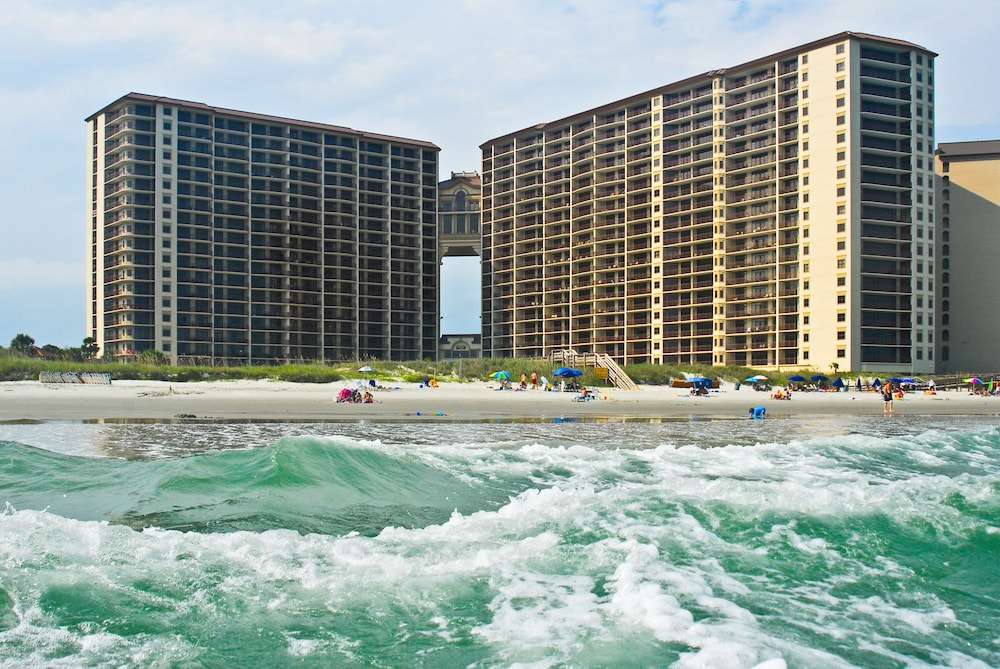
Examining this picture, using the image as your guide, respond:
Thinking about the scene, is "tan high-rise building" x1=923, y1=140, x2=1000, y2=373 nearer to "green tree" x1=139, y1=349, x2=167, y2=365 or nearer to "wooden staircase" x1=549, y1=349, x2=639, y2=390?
"wooden staircase" x1=549, y1=349, x2=639, y2=390

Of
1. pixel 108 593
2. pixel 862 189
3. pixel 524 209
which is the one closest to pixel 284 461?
pixel 108 593

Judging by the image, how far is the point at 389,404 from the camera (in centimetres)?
3469

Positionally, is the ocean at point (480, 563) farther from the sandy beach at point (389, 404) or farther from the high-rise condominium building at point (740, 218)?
the high-rise condominium building at point (740, 218)

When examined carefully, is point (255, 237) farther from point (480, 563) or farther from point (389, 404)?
point (480, 563)

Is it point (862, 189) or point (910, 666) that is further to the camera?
point (862, 189)

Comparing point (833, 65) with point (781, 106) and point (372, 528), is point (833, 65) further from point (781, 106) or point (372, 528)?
point (372, 528)

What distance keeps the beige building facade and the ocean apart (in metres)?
87.5

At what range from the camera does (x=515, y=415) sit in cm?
3111

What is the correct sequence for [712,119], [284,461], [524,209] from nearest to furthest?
1. [284,461]
2. [712,119]
3. [524,209]

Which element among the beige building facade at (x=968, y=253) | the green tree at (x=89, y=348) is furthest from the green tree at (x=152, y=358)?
the beige building facade at (x=968, y=253)

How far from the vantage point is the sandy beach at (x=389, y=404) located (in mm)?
28203

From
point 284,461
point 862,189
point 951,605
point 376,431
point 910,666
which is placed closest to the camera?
point 910,666

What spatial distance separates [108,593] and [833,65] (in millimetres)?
80784

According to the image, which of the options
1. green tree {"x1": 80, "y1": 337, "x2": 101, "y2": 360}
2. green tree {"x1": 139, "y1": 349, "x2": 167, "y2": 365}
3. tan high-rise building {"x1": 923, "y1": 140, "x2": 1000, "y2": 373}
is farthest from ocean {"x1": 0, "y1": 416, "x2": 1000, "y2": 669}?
tan high-rise building {"x1": 923, "y1": 140, "x2": 1000, "y2": 373}
